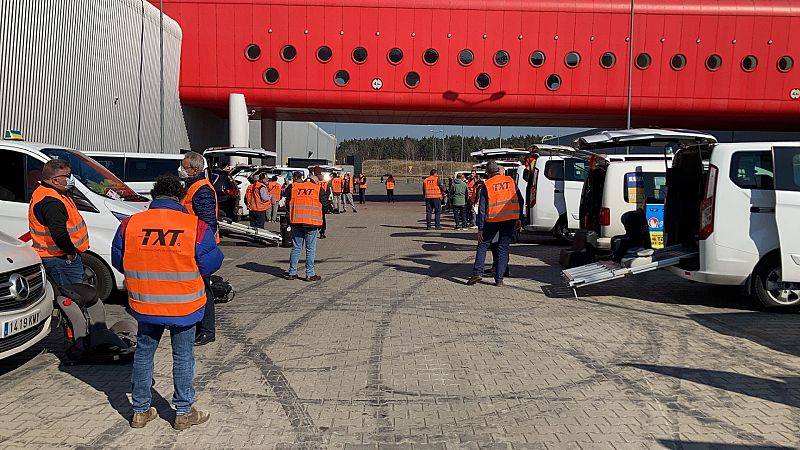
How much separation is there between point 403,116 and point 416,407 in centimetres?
2713

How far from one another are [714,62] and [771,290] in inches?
846

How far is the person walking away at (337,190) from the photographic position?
2861cm

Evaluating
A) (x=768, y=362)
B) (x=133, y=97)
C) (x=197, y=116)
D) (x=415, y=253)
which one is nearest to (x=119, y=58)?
(x=133, y=97)

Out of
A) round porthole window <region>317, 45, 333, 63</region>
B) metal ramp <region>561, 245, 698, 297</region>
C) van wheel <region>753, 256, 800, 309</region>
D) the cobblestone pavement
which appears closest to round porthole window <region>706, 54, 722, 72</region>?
round porthole window <region>317, 45, 333, 63</region>

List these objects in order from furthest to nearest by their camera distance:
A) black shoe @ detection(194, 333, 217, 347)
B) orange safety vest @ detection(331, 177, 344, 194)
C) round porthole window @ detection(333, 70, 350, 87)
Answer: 1. orange safety vest @ detection(331, 177, 344, 194)
2. round porthole window @ detection(333, 70, 350, 87)
3. black shoe @ detection(194, 333, 217, 347)

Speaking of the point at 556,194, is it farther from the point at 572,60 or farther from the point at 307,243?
the point at 572,60

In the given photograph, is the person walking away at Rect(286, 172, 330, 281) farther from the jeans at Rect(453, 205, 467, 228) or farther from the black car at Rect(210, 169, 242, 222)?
the jeans at Rect(453, 205, 467, 228)

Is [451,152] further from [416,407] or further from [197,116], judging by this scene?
[416,407]

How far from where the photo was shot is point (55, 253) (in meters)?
6.24

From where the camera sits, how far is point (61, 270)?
20.7 ft

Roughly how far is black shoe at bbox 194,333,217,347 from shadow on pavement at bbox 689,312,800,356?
5.35m

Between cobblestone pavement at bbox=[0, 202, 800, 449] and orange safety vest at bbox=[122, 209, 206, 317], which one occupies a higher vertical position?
orange safety vest at bbox=[122, 209, 206, 317]

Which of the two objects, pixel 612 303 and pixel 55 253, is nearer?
→ pixel 55 253

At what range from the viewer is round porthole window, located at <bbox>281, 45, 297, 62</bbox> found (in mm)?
26828
